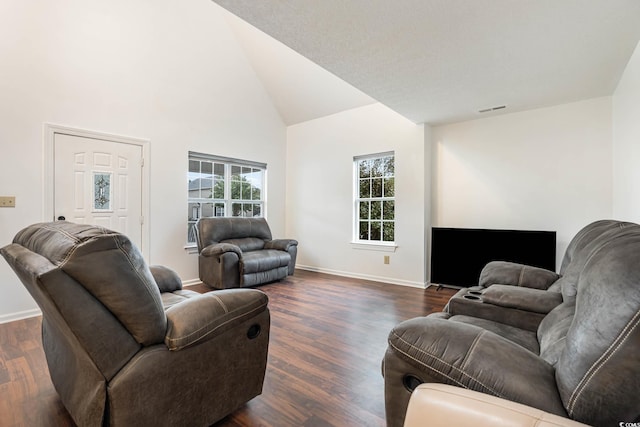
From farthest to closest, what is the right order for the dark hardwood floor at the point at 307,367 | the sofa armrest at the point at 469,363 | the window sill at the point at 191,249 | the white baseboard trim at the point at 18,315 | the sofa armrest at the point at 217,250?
the window sill at the point at 191,249, the sofa armrest at the point at 217,250, the white baseboard trim at the point at 18,315, the dark hardwood floor at the point at 307,367, the sofa armrest at the point at 469,363

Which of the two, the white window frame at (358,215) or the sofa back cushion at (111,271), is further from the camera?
the white window frame at (358,215)

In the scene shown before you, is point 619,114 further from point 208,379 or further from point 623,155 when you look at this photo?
point 208,379

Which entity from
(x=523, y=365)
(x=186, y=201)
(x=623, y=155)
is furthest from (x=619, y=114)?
(x=186, y=201)

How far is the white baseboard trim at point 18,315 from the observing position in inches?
120

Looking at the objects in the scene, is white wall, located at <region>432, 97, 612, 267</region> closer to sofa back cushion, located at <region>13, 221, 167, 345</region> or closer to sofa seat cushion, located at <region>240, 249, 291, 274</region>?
sofa seat cushion, located at <region>240, 249, 291, 274</region>

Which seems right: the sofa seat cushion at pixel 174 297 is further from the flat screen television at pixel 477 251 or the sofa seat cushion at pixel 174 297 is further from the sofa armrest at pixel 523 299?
the flat screen television at pixel 477 251

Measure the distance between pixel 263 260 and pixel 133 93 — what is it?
2.78 metres

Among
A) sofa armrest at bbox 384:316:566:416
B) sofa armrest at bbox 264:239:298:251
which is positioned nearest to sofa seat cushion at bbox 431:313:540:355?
sofa armrest at bbox 384:316:566:416

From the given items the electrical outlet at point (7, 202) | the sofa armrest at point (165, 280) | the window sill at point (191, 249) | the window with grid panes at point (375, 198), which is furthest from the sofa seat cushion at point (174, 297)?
the window with grid panes at point (375, 198)

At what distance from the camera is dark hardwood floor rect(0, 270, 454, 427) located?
1.63 metres

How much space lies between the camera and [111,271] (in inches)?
42.9

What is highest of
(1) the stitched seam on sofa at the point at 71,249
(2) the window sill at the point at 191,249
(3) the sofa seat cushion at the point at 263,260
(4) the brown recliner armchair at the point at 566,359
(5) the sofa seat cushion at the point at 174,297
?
(1) the stitched seam on sofa at the point at 71,249

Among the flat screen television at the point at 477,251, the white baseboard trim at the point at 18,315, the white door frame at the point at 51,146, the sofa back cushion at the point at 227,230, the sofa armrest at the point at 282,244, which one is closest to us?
the white baseboard trim at the point at 18,315

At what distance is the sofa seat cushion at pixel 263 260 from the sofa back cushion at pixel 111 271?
2.91 m
